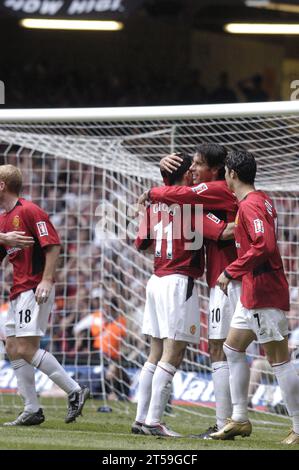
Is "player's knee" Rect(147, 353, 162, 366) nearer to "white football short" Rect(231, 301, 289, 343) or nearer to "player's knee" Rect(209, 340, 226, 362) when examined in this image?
"player's knee" Rect(209, 340, 226, 362)

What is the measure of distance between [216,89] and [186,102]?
0.56 meters

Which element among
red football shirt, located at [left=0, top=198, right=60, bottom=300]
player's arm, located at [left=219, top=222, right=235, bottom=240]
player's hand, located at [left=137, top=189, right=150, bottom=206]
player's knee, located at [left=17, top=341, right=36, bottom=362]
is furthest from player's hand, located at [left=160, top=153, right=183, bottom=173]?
player's knee, located at [left=17, top=341, right=36, bottom=362]

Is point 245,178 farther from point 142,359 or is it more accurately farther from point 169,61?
point 169,61

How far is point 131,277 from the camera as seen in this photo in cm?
1128

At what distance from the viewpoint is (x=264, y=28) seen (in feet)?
63.7

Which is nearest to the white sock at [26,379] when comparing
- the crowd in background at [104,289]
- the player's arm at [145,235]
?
the player's arm at [145,235]

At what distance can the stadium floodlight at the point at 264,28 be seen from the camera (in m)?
19.3

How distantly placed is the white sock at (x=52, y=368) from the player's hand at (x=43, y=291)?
399 mm

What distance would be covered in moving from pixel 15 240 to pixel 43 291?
43 centimetres

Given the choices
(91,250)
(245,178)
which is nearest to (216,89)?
(91,250)

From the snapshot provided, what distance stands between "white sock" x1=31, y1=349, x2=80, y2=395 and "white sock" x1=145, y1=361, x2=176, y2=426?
0.93 meters

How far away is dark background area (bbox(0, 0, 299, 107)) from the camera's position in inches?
755

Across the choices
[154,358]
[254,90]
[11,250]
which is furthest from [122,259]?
[254,90]
